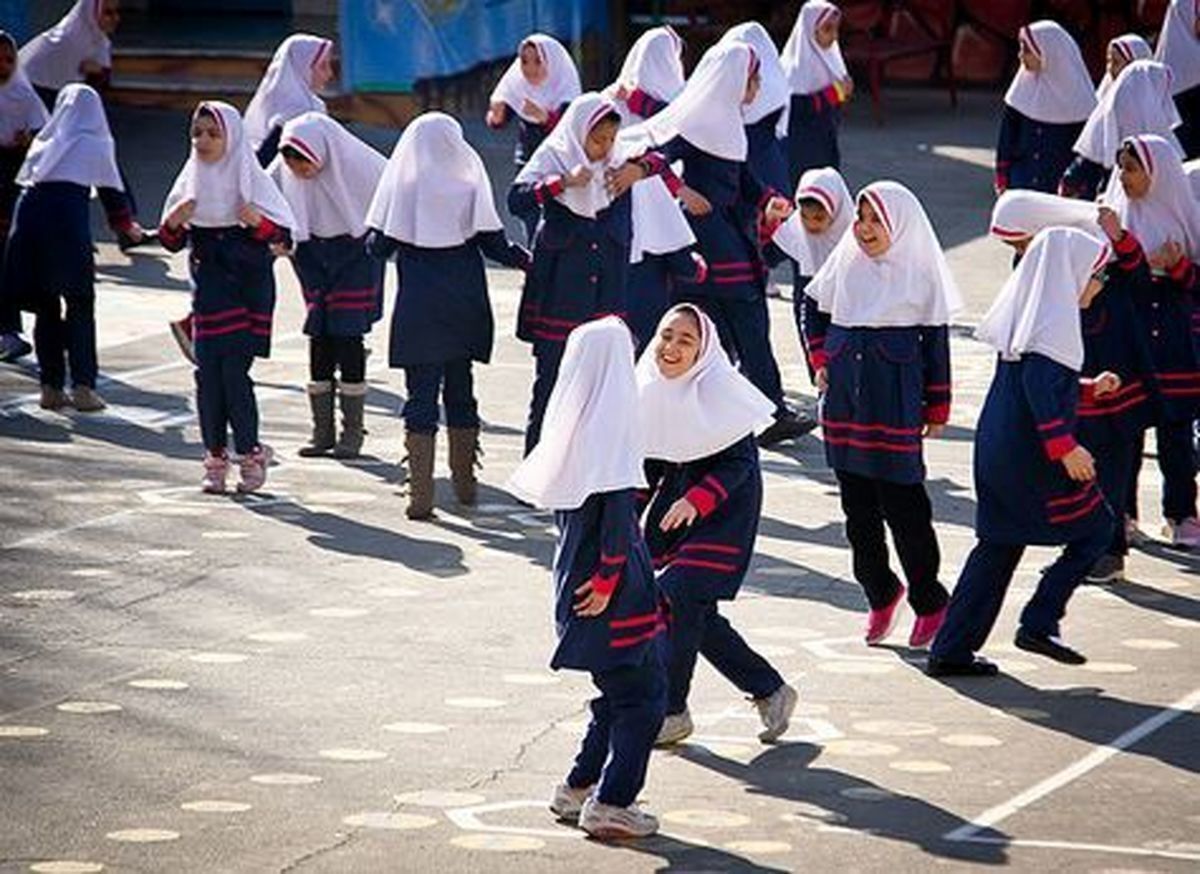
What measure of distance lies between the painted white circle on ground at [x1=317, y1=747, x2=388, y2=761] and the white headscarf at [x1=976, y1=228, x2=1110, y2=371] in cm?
261

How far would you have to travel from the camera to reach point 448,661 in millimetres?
11523

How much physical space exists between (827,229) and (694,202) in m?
1.60

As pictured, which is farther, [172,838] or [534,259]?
[534,259]

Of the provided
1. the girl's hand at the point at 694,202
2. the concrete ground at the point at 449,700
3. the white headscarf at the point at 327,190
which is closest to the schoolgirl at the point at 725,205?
the girl's hand at the point at 694,202

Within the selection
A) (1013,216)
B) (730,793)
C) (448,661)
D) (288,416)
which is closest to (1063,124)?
(288,416)

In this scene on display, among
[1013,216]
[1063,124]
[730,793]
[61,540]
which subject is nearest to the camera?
[730,793]

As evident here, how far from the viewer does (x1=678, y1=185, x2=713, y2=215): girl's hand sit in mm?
15312

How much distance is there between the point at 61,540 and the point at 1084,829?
5.45 m

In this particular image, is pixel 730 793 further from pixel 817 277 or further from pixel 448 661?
pixel 817 277

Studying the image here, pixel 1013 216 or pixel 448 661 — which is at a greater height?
pixel 1013 216

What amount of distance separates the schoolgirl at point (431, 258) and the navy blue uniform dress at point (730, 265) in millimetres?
1525

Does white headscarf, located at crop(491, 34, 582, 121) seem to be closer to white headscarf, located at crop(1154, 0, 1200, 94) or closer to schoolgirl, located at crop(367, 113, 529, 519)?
white headscarf, located at crop(1154, 0, 1200, 94)

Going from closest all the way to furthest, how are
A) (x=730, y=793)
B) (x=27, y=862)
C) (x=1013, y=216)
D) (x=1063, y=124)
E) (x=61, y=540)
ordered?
1. (x=27, y=862)
2. (x=730, y=793)
3. (x=1013, y=216)
4. (x=61, y=540)
5. (x=1063, y=124)

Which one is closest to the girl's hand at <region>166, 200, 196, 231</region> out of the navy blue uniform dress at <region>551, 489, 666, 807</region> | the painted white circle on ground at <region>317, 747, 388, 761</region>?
the painted white circle on ground at <region>317, 747, 388, 761</region>
